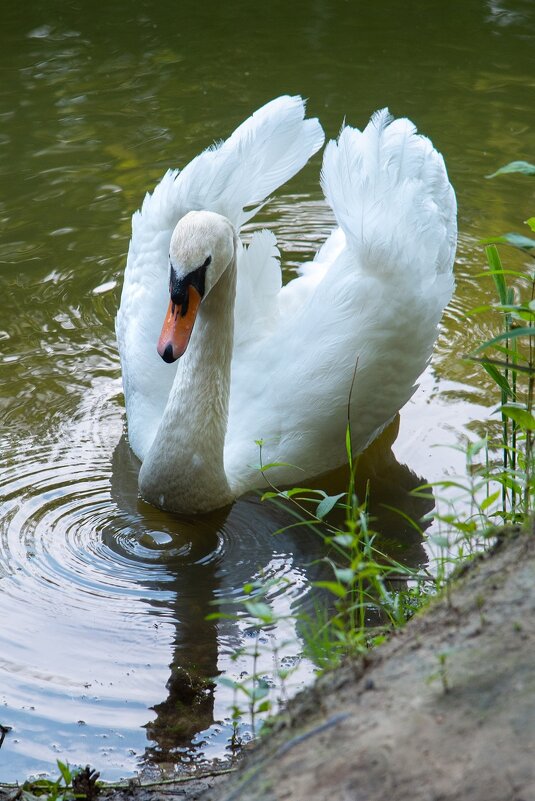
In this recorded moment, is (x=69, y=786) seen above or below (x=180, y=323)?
below

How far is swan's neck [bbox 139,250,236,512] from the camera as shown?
16.4ft

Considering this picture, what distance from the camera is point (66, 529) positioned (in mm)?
4887

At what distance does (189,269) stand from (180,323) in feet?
0.75

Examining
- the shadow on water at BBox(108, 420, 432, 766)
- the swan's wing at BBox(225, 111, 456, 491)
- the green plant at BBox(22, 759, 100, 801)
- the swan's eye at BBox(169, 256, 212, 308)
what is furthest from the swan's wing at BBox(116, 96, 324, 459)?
the green plant at BBox(22, 759, 100, 801)

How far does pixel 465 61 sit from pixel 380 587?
27.7 feet

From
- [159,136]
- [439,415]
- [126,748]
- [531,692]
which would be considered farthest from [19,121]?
[531,692]

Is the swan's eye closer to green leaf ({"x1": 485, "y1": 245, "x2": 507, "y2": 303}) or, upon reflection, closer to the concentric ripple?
the concentric ripple

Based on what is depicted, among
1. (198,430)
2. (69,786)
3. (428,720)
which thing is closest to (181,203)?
(198,430)

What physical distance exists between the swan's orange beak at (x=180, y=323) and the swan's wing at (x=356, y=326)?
2.38 feet

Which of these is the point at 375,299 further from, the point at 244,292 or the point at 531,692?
the point at 531,692

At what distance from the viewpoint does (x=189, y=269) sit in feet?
14.8

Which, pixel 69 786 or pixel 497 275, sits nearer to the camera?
pixel 69 786

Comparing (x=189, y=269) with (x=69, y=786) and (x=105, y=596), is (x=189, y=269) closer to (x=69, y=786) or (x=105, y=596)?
(x=105, y=596)

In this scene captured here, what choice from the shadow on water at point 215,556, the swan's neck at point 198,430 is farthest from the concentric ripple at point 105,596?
the swan's neck at point 198,430
